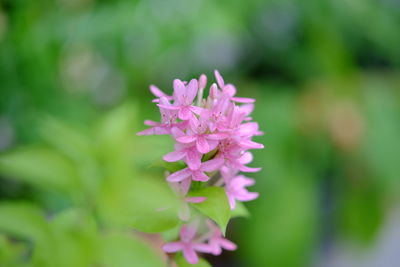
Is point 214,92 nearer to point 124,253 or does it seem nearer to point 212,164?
point 212,164

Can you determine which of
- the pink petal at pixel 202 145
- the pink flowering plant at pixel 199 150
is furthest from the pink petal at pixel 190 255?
the pink petal at pixel 202 145

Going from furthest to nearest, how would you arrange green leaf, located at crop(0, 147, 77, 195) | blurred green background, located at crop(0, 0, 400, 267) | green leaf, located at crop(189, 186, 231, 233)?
blurred green background, located at crop(0, 0, 400, 267), green leaf, located at crop(0, 147, 77, 195), green leaf, located at crop(189, 186, 231, 233)

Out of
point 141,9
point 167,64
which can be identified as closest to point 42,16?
point 141,9

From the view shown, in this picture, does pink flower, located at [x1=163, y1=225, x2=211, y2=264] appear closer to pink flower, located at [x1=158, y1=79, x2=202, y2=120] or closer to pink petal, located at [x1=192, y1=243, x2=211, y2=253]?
pink petal, located at [x1=192, y1=243, x2=211, y2=253]

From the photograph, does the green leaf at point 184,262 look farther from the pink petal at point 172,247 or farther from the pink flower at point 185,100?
the pink flower at point 185,100

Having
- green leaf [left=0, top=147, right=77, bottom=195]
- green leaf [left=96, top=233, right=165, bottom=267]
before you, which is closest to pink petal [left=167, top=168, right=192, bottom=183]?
green leaf [left=96, top=233, right=165, bottom=267]
